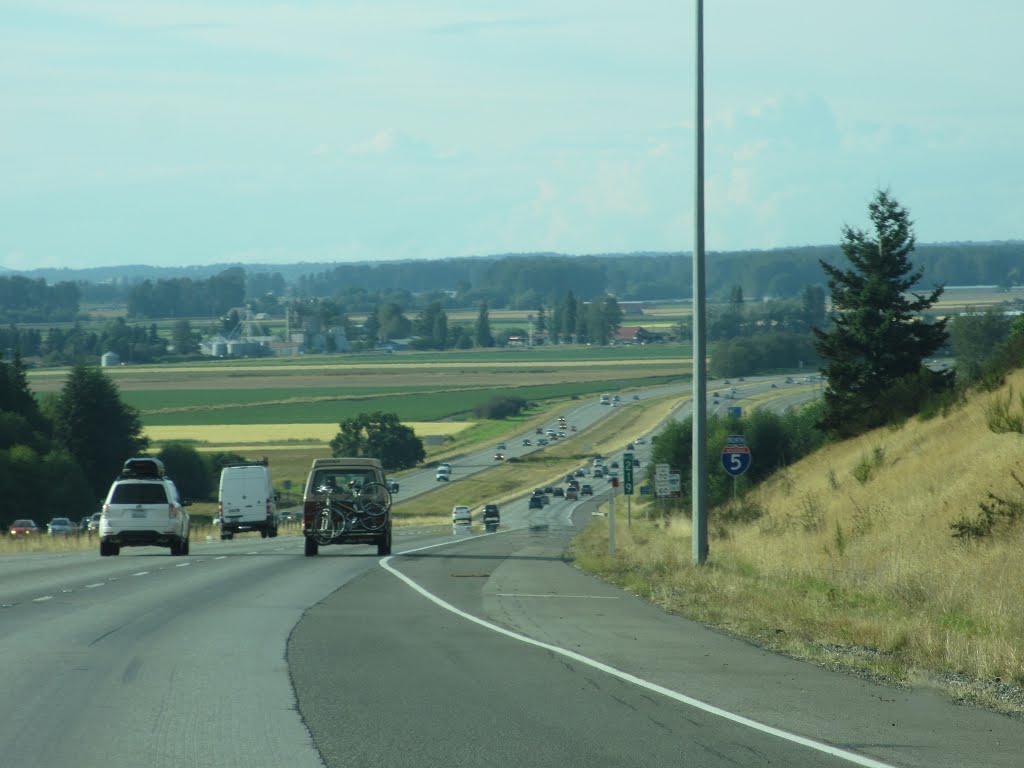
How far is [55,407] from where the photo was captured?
105 metres

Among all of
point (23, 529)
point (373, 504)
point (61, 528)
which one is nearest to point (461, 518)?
point (61, 528)

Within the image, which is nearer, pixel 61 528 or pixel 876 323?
pixel 876 323

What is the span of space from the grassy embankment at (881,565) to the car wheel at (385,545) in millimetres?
4422

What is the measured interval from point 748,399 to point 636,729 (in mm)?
118335

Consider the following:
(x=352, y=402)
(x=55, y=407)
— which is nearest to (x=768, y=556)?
(x=55, y=407)

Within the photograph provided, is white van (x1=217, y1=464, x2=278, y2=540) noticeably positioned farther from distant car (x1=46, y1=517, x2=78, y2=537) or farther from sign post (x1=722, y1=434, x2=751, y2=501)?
sign post (x1=722, y1=434, x2=751, y2=501)

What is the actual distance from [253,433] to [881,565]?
10254 cm

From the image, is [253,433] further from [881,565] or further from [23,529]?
[881,565]

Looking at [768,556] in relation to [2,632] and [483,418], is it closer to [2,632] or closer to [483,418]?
[2,632]

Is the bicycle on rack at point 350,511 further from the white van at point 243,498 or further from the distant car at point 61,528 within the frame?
the distant car at point 61,528

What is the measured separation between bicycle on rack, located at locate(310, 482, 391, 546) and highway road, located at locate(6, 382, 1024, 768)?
11.1 meters

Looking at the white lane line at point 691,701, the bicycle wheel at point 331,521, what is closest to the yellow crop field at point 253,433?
the bicycle wheel at point 331,521

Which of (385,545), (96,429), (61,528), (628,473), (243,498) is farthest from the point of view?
(96,429)

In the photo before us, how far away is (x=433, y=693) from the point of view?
11.5 meters
